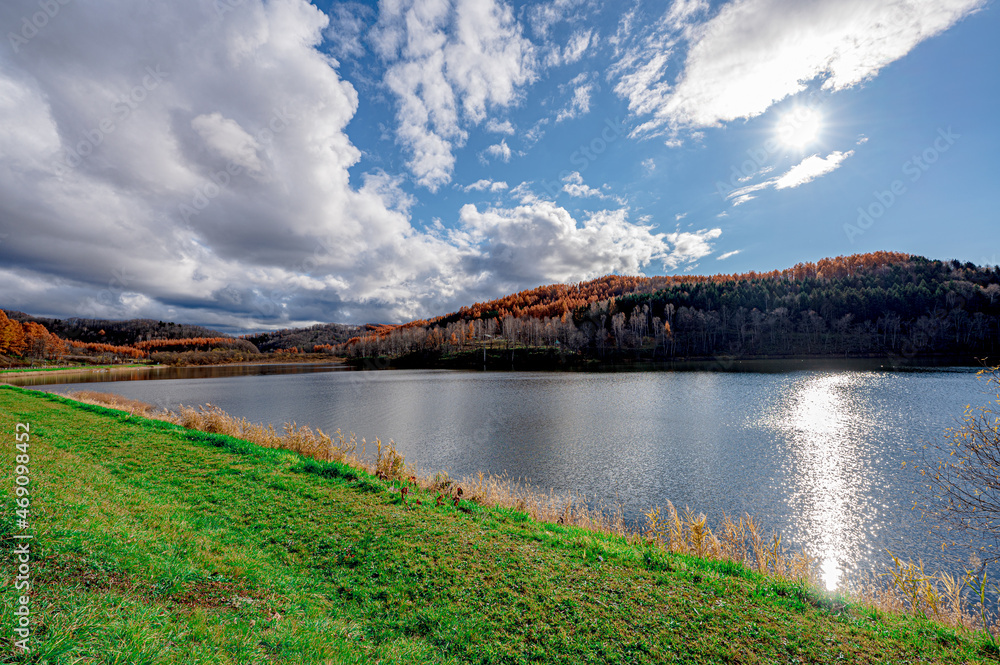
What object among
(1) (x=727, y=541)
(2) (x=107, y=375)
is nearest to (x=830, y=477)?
(1) (x=727, y=541)

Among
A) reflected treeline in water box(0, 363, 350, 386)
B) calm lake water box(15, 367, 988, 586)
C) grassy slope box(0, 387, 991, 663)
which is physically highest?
grassy slope box(0, 387, 991, 663)

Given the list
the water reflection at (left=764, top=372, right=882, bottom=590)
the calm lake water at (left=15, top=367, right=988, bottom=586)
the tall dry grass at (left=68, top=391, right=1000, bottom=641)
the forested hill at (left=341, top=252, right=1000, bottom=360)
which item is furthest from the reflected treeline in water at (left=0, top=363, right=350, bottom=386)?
the water reflection at (left=764, top=372, right=882, bottom=590)

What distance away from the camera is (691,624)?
5.95m

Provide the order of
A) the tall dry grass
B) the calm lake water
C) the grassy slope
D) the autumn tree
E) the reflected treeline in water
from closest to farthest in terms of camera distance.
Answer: the grassy slope, the tall dry grass, the calm lake water, the reflected treeline in water, the autumn tree

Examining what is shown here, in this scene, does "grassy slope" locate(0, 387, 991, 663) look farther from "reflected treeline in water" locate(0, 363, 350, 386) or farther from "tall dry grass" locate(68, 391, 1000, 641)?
"reflected treeline in water" locate(0, 363, 350, 386)

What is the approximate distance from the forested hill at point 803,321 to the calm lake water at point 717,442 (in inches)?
3076

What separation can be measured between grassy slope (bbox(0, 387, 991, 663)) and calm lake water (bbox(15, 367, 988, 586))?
6695 millimetres

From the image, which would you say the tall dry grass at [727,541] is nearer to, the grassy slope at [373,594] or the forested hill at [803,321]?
the grassy slope at [373,594]

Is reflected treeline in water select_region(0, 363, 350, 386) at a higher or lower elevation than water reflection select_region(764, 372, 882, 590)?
lower

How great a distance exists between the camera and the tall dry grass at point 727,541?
825cm

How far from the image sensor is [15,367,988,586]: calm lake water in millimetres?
14273

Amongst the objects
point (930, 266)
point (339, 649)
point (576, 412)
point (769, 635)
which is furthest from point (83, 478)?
point (930, 266)

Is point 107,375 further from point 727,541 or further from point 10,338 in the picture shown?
point 727,541

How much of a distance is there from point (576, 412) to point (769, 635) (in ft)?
98.0
